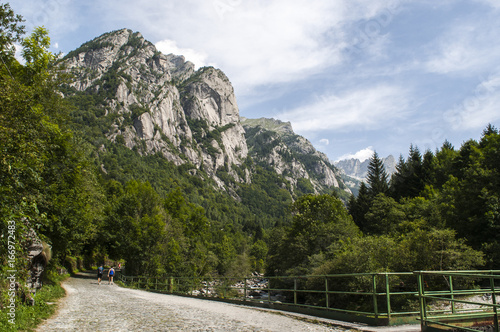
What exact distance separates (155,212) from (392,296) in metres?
26.6

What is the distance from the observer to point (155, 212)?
128ft

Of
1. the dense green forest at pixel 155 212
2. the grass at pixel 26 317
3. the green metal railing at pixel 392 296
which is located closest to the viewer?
the green metal railing at pixel 392 296

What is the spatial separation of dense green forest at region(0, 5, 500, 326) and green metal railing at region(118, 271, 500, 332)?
2082 millimetres

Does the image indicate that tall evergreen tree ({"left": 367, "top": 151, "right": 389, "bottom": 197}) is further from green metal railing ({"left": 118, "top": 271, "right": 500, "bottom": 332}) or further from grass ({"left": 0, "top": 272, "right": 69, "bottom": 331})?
grass ({"left": 0, "top": 272, "right": 69, "bottom": 331})

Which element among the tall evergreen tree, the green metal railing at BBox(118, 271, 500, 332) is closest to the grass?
the green metal railing at BBox(118, 271, 500, 332)

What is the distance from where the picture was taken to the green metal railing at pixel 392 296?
6.70 metres

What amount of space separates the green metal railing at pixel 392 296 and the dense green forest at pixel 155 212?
2.08m

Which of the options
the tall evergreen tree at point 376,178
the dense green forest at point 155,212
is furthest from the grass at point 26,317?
the tall evergreen tree at point 376,178

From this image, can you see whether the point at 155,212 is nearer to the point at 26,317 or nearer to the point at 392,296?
the point at 392,296

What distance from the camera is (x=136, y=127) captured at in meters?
196

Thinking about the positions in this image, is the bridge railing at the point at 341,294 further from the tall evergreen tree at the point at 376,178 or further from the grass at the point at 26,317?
the tall evergreen tree at the point at 376,178

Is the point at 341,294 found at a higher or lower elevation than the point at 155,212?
lower

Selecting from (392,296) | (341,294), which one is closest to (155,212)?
(341,294)

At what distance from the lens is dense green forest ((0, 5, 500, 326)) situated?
959cm
